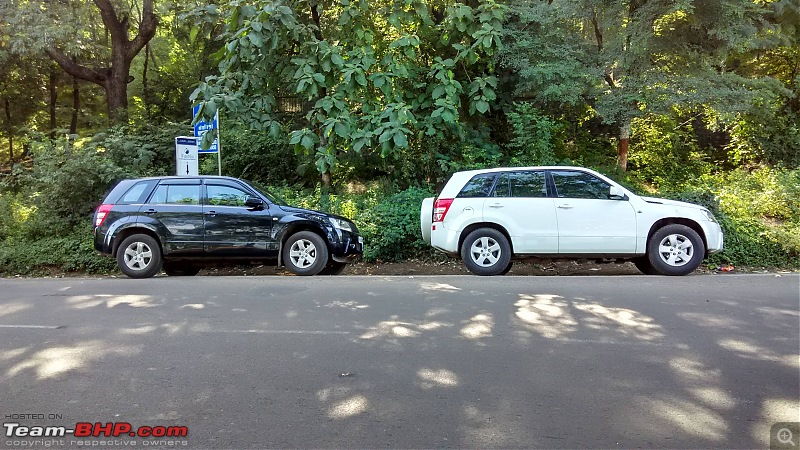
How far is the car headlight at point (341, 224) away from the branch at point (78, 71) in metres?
13.8

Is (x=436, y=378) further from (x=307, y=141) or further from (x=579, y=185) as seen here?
(x=307, y=141)

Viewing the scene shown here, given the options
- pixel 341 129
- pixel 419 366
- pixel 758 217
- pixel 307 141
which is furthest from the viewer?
pixel 307 141

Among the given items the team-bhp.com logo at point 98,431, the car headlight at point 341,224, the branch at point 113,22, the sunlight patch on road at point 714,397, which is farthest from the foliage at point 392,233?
the branch at point 113,22

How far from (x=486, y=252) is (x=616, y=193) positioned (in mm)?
2333

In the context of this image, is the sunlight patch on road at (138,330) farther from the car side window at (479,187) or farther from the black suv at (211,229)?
the car side window at (479,187)

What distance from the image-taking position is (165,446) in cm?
371

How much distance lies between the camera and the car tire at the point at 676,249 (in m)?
9.28

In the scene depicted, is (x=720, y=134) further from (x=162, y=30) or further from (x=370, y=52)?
(x=162, y=30)

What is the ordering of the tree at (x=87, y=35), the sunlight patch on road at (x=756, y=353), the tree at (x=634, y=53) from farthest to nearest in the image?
the tree at (x=87, y=35)
the tree at (x=634, y=53)
the sunlight patch on road at (x=756, y=353)

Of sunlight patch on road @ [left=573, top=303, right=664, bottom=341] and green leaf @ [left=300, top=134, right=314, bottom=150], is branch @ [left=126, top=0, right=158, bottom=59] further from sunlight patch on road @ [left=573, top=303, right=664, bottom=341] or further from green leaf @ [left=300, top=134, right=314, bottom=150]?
sunlight patch on road @ [left=573, top=303, right=664, bottom=341]

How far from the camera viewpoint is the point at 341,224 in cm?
1052

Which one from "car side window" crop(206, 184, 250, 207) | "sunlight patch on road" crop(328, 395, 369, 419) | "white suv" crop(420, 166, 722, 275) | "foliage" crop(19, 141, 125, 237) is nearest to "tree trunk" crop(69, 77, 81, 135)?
"foliage" crop(19, 141, 125, 237)

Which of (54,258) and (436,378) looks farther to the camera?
(54,258)

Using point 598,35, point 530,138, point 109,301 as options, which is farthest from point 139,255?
point 598,35
